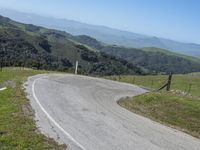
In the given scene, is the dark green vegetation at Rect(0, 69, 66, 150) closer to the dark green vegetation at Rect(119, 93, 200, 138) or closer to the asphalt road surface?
the asphalt road surface

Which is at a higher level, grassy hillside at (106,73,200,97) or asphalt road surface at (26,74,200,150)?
asphalt road surface at (26,74,200,150)

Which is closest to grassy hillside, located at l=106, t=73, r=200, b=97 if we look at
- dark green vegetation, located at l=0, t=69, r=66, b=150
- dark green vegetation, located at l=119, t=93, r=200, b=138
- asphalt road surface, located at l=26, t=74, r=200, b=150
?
dark green vegetation, located at l=119, t=93, r=200, b=138

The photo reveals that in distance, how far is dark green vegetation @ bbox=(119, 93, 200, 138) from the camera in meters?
19.5

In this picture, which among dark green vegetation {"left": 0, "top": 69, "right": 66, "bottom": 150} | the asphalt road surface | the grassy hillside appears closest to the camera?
dark green vegetation {"left": 0, "top": 69, "right": 66, "bottom": 150}

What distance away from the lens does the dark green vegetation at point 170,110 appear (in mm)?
19547

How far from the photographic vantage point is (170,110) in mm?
21625

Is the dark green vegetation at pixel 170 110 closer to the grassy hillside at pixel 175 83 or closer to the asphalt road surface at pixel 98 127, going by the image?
the asphalt road surface at pixel 98 127

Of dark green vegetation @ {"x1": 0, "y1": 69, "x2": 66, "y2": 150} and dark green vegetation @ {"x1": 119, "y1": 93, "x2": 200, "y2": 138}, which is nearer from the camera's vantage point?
dark green vegetation @ {"x1": 0, "y1": 69, "x2": 66, "y2": 150}

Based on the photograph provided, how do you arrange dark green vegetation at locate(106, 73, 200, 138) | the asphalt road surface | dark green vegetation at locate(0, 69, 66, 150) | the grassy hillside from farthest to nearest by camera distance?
the grassy hillside, dark green vegetation at locate(106, 73, 200, 138), the asphalt road surface, dark green vegetation at locate(0, 69, 66, 150)

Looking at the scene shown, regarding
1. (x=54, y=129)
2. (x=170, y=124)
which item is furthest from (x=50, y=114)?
(x=170, y=124)

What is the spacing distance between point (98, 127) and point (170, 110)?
5.93 metres

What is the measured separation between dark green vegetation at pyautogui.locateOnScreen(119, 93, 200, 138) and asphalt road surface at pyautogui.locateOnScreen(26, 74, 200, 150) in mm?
945

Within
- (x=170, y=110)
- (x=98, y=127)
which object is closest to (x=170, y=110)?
(x=170, y=110)

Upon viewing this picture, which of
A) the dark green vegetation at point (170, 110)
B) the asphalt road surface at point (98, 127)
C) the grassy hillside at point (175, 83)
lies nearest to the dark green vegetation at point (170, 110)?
the dark green vegetation at point (170, 110)
